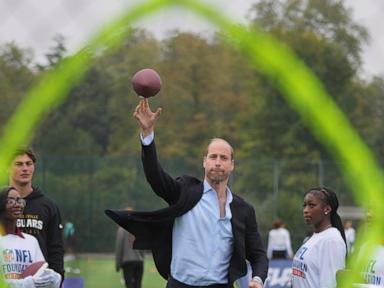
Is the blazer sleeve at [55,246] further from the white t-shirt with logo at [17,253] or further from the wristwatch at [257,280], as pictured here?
the wristwatch at [257,280]

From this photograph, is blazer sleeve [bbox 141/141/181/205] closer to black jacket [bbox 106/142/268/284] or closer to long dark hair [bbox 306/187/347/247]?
black jacket [bbox 106/142/268/284]

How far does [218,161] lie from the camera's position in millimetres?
6523

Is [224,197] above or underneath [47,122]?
underneath

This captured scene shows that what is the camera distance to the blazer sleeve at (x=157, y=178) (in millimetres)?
6272

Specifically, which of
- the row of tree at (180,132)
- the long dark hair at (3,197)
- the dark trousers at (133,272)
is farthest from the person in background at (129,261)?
the long dark hair at (3,197)

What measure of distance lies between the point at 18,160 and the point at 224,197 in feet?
4.53

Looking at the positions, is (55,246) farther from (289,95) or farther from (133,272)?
(133,272)

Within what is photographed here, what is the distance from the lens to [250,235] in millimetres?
6781

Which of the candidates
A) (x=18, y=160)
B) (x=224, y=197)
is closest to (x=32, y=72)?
(x=18, y=160)

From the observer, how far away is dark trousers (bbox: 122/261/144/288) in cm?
1719

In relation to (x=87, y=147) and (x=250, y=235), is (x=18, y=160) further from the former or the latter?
(x=87, y=147)

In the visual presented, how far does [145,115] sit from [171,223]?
93 centimetres

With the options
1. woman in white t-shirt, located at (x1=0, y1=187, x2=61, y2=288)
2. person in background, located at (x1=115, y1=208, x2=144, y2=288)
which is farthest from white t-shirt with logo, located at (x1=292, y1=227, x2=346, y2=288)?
person in background, located at (x1=115, y1=208, x2=144, y2=288)

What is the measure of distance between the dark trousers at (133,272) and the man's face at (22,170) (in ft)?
32.9
